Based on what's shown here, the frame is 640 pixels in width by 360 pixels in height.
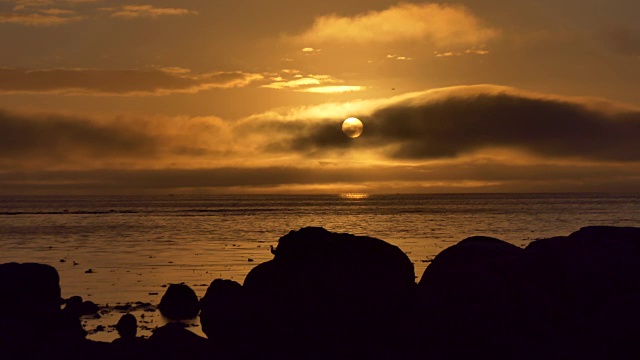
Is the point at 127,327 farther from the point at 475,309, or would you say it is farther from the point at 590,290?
the point at 590,290

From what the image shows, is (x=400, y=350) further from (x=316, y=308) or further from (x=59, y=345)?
(x=59, y=345)

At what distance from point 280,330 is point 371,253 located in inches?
119

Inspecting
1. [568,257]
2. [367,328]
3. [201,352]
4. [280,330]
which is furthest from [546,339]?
[201,352]

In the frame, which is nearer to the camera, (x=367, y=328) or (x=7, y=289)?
(x=367, y=328)

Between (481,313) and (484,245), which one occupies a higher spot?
(484,245)

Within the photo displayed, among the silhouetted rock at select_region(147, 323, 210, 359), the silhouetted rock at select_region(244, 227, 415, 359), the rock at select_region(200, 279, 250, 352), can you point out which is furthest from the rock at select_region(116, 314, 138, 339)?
the silhouetted rock at select_region(244, 227, 415, 359)

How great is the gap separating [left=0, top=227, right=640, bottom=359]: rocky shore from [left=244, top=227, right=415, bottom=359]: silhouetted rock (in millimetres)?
25

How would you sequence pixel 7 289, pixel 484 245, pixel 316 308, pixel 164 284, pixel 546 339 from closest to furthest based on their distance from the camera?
pixel 546 339
pixel 316 308
pixel 484 245
pixel 7 289
pixel 164 284

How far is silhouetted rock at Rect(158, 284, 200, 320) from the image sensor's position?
31.4 meters

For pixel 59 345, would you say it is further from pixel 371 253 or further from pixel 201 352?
pixel 371 253

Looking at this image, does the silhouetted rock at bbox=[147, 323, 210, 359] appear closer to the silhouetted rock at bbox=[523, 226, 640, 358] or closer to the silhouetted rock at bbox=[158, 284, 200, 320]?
the silhouetted rock at bbox=[523, 226, 640, 358]

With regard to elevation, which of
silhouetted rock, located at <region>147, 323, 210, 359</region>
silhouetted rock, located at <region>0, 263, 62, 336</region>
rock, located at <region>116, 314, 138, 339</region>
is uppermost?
silhouetted rock, located at <region>0, 263, 62, 336</region>

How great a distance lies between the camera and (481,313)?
1981 cm

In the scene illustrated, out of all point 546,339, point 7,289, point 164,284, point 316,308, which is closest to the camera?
point 546,339
